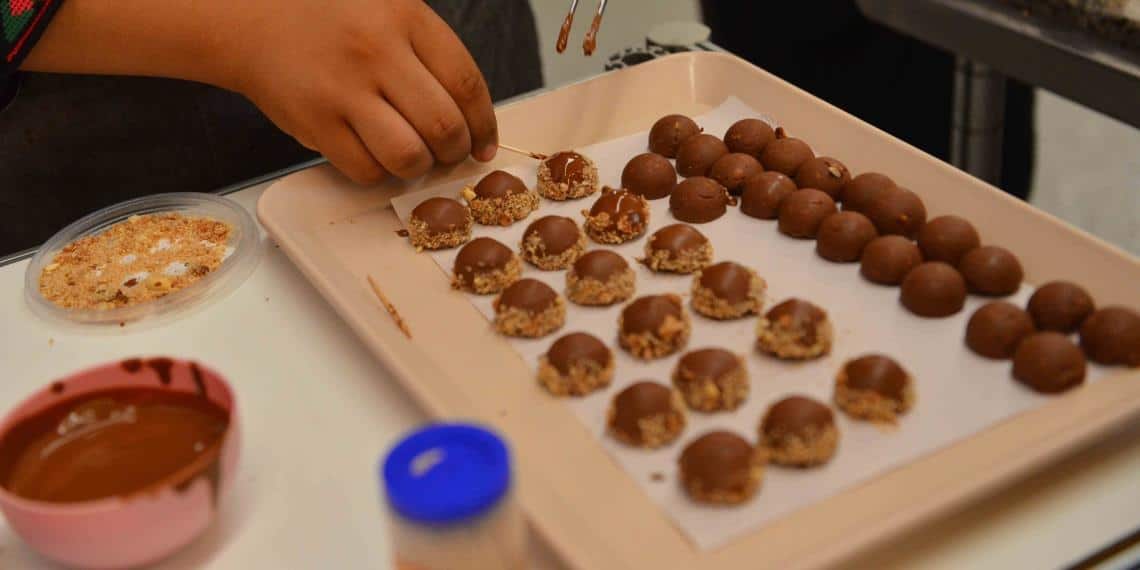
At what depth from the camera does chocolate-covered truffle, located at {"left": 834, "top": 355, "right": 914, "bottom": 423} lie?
0.97 meters

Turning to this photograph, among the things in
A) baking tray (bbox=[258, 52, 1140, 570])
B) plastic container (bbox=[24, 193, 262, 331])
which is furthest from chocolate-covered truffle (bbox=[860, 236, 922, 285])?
plastic container (bbox=[24, 193, 262, 331])

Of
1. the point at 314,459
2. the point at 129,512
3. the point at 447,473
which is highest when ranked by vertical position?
the point at 447,473

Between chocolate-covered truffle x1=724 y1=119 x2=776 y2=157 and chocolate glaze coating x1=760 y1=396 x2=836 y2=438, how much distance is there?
571 millimetres

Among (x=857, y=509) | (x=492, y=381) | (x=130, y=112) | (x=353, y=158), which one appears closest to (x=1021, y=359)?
(x=857, y=509)

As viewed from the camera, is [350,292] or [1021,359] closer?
[1021,359]

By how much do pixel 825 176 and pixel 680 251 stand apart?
251 millimetres

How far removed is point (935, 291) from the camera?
3.65 feet

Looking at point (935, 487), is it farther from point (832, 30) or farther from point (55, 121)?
point (832, 30)

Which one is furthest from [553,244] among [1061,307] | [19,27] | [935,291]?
[19,27]

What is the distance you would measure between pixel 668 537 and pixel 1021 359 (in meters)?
0.40

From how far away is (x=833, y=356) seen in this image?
3.55 feet

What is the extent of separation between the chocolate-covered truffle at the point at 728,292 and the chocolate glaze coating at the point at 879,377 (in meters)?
0.18

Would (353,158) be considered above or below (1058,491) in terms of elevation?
above

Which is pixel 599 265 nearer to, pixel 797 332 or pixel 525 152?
pixel 797 332
